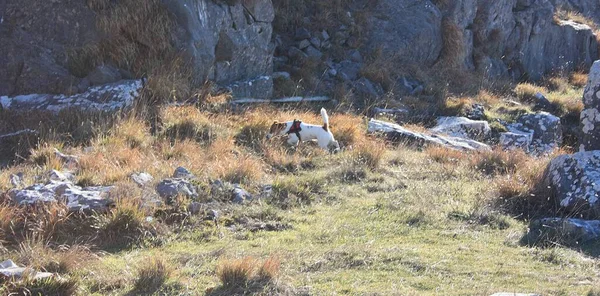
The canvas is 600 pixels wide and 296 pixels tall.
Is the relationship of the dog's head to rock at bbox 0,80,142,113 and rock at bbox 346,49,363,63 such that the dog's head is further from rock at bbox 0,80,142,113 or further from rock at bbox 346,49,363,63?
rock at bbox 346,49,363,63

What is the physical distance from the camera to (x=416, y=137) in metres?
13.2

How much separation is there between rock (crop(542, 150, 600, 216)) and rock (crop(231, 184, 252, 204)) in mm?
3357

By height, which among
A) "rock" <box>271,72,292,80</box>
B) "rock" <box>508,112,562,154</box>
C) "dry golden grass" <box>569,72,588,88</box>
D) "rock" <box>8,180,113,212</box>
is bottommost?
"dry golden grass" <box>569,72,588,88</box>

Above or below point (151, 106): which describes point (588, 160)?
above

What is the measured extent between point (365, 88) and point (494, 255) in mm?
10738

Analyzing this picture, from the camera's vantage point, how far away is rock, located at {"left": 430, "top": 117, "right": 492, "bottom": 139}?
15.1 metres

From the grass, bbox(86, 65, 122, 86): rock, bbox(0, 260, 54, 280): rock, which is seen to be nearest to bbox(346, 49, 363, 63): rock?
bbox(86, 65, 122, 86): rock

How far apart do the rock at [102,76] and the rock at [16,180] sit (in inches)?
170

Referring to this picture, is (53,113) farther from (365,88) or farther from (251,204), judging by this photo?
(365,88)

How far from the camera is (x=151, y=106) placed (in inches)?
493

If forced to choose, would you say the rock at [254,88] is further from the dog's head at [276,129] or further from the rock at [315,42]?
the rock at [315,42]

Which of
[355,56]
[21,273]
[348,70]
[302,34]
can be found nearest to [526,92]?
[355,56]

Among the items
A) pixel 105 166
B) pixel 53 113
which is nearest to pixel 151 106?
pixel 53 113

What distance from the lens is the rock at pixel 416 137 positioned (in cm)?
1305
